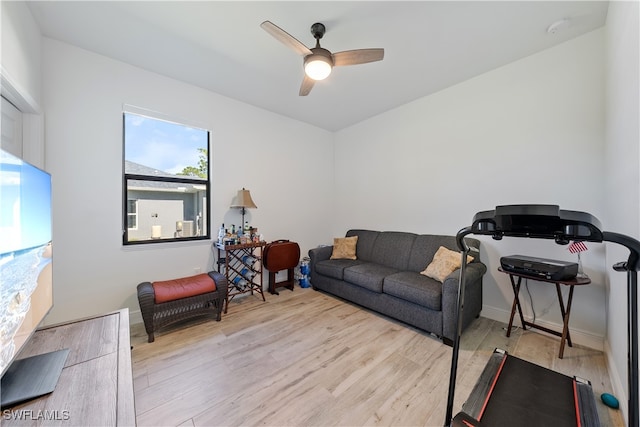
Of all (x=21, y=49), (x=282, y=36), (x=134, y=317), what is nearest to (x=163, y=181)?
(x=21, y=49)

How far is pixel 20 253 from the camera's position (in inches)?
34.9

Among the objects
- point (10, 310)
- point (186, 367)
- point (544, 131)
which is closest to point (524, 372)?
point (544, 131)

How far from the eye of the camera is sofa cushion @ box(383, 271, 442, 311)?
2.31m

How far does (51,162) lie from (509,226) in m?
3.69

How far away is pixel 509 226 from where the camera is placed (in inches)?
42.4

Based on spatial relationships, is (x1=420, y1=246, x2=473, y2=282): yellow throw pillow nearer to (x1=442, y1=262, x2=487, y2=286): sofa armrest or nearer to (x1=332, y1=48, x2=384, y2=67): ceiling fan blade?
(x1=442, y1=262, x2=487, y2=286): sofa armrest

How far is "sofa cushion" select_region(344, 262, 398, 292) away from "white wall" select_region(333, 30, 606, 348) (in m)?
0.91

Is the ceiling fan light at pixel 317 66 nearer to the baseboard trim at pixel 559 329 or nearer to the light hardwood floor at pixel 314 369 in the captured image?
the light hardwood floor at pixel 314 369

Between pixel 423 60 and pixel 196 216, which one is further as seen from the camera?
pixel 196 216

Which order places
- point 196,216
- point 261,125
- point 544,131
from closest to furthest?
point 544,131, point 196,216, point 261,125

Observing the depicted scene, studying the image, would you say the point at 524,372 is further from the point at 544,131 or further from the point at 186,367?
the point at 186,367

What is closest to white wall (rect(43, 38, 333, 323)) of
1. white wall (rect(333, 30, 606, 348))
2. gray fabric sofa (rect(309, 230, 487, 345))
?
gray fabric sofa (rect(309, 230, 487, 345))

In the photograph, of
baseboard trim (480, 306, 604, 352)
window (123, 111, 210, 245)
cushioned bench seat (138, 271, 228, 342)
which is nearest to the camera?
baseboard trim (480, 306, 604, 352)

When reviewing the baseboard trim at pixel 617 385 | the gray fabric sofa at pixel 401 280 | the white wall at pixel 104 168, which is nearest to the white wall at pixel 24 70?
the white wall at pixel 104 168
